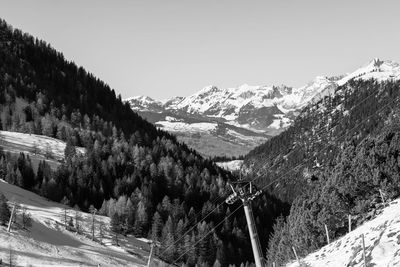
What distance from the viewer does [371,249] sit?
132ft

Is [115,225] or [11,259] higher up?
[11,259]

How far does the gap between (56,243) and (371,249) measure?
3702 inches

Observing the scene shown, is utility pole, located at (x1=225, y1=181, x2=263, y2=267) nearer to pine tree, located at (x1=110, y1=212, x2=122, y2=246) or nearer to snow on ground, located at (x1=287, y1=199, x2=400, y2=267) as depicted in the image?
snow on ground, located at (x1=287, y1=199, x2=400, y2=267)

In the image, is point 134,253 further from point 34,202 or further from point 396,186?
point 396,186

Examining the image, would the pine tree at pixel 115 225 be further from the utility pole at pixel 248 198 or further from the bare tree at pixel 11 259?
the utility pole at pixel 248 198

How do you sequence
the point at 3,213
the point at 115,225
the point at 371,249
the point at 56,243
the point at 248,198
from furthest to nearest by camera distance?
the point at 115,225
the point at 56,243
the point at 3,213
the point at 371,249
the point at 248,198

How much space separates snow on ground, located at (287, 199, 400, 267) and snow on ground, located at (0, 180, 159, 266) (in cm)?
6406

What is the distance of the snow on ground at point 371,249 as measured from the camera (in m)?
36.9

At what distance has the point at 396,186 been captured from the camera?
89938 mm

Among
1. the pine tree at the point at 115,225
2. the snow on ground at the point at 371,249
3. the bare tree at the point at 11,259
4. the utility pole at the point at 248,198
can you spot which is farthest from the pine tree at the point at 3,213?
the utility pole at the point at 248,198

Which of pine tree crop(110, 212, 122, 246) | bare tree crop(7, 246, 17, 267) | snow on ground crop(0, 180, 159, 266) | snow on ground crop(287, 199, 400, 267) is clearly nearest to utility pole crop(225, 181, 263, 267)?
snow on ground crop(287, 199, 400, 267)

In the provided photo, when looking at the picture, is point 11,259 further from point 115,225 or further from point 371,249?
point 371,249

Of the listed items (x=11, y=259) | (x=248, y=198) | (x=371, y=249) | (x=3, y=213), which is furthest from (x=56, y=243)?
(x=371, y=249)

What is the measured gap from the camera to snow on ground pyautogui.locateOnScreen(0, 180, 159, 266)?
99.2 meters
